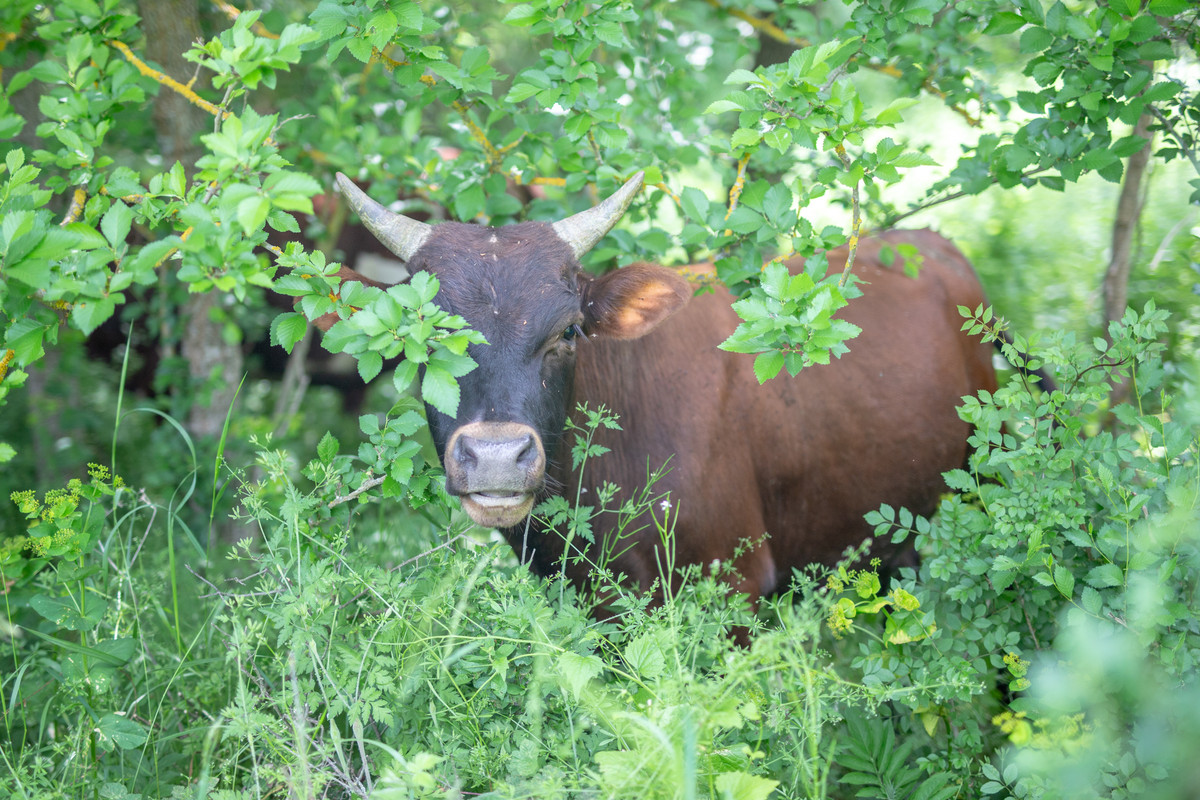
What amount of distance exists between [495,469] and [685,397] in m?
1.31

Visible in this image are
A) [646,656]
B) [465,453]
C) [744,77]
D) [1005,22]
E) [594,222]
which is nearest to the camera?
[646,656]

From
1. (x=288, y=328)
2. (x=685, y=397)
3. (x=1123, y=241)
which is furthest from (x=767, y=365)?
(x=1123, y=241)

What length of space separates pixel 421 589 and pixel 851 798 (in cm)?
176

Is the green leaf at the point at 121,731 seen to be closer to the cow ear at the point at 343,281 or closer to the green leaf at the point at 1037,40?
the cow ear at the point at 343,281

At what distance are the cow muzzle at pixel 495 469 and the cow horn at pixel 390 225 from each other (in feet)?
3.04

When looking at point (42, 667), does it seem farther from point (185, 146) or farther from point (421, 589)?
point (185, 146)

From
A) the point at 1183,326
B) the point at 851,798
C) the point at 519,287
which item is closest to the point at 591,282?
the point at 519,287

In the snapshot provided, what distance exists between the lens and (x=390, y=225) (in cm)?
342

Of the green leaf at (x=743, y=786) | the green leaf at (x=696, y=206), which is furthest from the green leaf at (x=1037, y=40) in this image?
the green leaf at (x=743, y=786)

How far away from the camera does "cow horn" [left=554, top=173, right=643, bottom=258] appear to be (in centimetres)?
337

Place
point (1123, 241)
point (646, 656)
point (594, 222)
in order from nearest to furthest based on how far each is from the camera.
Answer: point (646, 656) < point (594, 222) < point (1123, 241)

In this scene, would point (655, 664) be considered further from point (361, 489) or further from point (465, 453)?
point (361, 489)

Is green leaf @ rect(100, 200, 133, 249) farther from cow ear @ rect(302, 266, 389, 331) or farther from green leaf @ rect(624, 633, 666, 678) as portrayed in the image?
green leaf @ rect(624, 633, 666, 678)

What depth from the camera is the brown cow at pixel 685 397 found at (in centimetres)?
300
